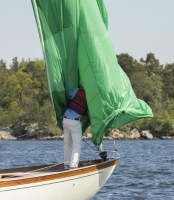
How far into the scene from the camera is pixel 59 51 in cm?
1365

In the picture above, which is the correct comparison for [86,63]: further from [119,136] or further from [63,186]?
[119,136]

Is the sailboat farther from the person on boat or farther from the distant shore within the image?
the distant shore

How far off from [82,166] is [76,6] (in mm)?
2943

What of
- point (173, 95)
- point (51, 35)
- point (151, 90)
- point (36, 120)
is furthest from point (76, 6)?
point (173, 95)

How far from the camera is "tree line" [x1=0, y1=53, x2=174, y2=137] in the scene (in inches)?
3287

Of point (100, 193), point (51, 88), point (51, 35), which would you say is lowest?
point (100, 193)

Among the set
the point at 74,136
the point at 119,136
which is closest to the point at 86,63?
the point at 74,136

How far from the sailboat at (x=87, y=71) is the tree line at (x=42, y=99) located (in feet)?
224

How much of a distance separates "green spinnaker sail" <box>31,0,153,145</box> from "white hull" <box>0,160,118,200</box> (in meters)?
0.75

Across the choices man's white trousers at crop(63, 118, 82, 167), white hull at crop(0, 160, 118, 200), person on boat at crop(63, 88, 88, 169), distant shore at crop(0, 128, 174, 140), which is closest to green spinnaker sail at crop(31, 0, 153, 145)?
person on boat at crop(63, 88, 88, 169)

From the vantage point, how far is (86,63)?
13578mm

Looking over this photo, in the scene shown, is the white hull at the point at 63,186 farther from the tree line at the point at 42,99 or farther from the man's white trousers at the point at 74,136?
the tree line at the point at 42,99

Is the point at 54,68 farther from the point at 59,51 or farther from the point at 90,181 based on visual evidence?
the point at 90,181

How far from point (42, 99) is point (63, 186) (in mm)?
75050
